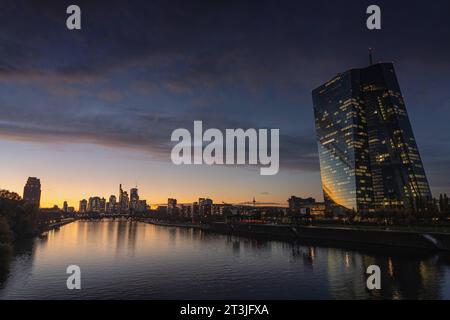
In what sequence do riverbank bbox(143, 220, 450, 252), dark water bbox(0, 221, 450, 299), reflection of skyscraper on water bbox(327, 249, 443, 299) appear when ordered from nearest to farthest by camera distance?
1. reflection of skyscraper on water bbox(327, 249, 443, 299)
2. dark water bbox(0, 221, 450, 299)
3. riverbank bbox(143, 220, 450, 252)

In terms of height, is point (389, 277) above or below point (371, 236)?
below

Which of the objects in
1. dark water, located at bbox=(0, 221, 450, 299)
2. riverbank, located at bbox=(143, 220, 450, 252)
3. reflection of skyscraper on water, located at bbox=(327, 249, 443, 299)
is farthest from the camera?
riverbank, located at bbox=(143, 220, 450, 252)

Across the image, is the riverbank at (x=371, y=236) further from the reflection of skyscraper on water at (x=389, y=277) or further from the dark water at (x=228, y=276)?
the reflection of skyscraper on water at (x=389, y=277)

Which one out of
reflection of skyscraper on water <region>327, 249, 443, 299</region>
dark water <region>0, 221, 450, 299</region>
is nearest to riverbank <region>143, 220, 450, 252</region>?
dark water <region>0, 221, 450, 299</region>

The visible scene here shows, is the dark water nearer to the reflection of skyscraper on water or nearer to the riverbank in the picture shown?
the reflection of skyscraper on water

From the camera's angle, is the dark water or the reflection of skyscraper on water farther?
the dark water

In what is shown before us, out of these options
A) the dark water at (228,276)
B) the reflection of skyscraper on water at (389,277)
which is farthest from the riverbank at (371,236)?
the reflection of skyscraper on water at (389,277)

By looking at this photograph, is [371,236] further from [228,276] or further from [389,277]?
[228,276]

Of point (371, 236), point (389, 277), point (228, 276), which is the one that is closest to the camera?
point (389, 277)

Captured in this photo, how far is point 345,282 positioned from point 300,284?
7.02m

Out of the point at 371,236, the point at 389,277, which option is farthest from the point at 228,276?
the point at 371,236

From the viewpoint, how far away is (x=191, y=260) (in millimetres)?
84812
